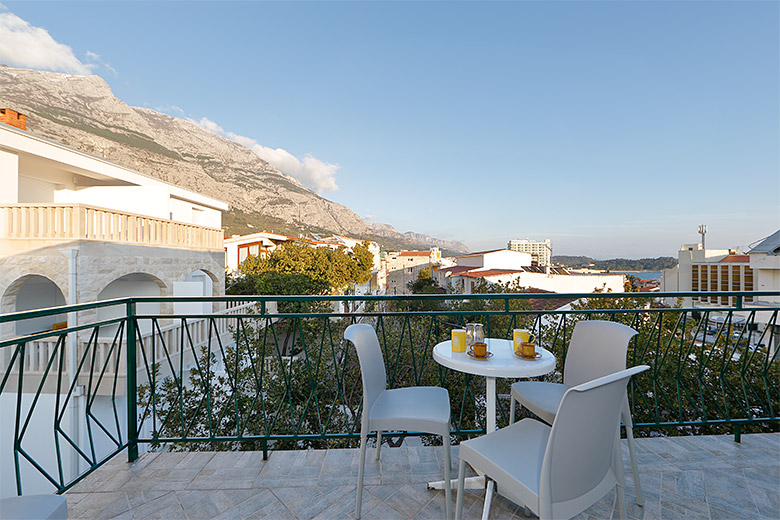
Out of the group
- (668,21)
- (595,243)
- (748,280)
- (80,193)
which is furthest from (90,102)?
(748,280)

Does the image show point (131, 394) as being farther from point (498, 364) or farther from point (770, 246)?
point (770, 246)

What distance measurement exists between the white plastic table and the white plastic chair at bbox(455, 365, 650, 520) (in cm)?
37

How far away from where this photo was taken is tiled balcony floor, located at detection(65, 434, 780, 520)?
178 centimetres

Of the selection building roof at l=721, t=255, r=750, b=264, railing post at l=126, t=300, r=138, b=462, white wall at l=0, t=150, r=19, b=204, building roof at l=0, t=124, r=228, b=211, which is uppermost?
building roof at l=0, t=124, r=228, b=211

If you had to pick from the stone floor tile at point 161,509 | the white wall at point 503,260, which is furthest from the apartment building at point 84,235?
the white wall at point 503,260

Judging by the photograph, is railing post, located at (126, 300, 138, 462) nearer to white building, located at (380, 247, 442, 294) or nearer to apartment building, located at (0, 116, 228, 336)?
apartment building, located at (0, 116, 228, 336)

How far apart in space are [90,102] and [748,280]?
6020 centimetres

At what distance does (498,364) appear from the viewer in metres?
1.73

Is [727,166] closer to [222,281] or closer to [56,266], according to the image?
[222,281]

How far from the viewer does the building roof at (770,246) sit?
11.6 m

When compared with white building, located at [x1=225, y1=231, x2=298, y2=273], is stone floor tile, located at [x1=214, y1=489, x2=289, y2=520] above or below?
below

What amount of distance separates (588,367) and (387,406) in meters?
1.20

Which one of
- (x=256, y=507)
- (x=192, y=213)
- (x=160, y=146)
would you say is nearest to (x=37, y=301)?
(x=192, y=213)

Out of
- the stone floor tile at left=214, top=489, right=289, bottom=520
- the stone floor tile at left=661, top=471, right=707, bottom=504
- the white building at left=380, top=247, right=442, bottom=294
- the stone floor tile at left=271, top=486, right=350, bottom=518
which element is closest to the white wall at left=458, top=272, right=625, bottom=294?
the stone floor tile at left=661, top=471, right=707, bottom=504
